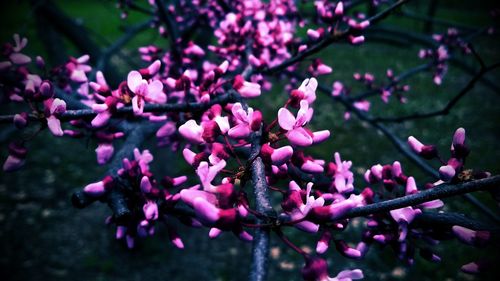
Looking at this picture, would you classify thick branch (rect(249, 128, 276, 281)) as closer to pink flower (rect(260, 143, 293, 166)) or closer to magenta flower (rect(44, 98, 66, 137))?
pink flower (rect(260, 143, 293, 166))

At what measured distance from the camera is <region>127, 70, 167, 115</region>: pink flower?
135 centimetres

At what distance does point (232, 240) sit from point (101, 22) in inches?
751

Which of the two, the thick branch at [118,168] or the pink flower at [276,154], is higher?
the pink flower at [276,154]

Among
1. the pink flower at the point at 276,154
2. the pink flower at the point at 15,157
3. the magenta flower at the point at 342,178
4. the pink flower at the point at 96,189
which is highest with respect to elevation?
the pink flower at the point at 276,154

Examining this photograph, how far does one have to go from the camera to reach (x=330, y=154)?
7180mm

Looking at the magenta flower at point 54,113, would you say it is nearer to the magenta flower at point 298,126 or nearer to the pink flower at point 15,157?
the pink flower at point 15,157

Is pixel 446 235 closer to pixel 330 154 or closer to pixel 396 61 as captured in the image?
pixel 330 154

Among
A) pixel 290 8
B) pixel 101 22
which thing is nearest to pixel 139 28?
pixel 290 8

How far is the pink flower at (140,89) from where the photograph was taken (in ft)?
4.42

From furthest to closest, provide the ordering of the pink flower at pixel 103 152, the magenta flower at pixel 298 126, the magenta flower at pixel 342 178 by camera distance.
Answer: the pink flower at pixel 103 152
the magenta flower at pixel 342 178
the magenta flower at pixel 298 126

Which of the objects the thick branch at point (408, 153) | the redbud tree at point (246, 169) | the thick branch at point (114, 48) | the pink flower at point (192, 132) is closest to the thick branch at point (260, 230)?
the redbud tree at point (246, 169)

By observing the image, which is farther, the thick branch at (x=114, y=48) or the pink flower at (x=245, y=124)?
the thick branch at (x=114, y=48)

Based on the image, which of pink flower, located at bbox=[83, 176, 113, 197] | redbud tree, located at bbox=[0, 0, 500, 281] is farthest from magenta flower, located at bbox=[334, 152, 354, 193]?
pink flower, located at bbox=[83, 176, 113, 197]

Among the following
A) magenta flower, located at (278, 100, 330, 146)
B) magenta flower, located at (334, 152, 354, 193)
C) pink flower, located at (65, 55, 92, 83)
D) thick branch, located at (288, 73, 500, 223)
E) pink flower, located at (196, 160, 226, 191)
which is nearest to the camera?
pink flower, located at (196, 160, 226, 191)
